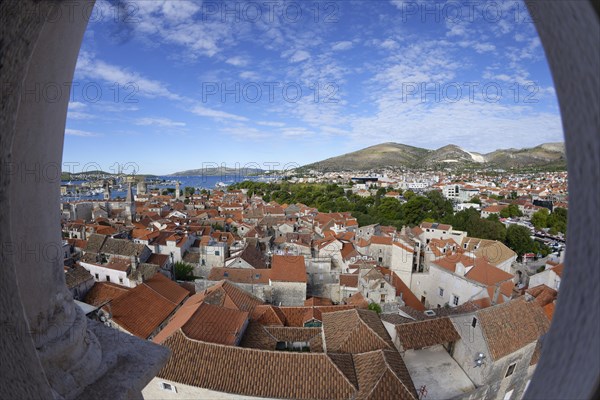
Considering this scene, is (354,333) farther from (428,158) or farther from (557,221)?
(428,158)

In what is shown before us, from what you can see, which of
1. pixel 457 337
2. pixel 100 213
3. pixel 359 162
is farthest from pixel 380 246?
pixel 359 162

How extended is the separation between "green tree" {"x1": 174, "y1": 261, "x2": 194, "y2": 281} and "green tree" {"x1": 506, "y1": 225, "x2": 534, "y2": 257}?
2817cm

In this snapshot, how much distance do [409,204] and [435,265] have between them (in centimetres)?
2425

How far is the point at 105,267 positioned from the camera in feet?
62.8

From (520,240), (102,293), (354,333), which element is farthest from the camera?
(520,240)

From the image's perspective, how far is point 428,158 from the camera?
161m

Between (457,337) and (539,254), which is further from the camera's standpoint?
(539,254)

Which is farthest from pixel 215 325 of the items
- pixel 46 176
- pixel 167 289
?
pixel 46 176

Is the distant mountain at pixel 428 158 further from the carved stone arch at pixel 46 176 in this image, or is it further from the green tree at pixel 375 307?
the carved stone arch at pixel 46 176

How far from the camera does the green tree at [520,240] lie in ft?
90.8

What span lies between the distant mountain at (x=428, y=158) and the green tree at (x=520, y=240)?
106446 mm

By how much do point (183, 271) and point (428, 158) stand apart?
160 metres

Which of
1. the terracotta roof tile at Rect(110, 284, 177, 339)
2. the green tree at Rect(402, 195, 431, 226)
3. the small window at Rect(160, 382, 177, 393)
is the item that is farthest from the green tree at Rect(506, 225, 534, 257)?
the small window at Rect(160, 382, 177, 393)

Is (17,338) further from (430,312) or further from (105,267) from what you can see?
(105,267)
